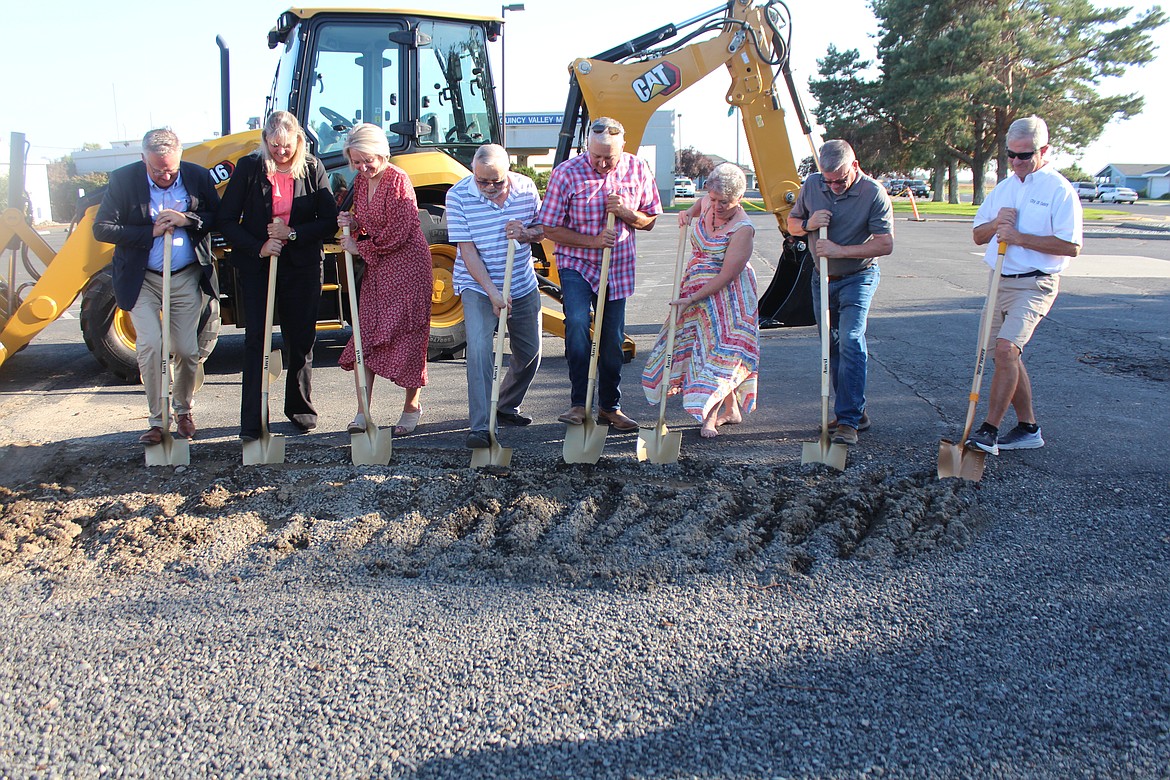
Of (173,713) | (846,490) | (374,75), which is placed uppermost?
(374,75)

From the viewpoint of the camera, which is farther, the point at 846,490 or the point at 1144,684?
the point at 846,490

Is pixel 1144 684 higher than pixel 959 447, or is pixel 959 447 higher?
pixel 959 447

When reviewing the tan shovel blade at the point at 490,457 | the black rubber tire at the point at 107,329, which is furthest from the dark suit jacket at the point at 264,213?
the black rubber tire at the point at 107,329

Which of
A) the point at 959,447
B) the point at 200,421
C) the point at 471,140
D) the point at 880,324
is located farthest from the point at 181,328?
the point at 880,324

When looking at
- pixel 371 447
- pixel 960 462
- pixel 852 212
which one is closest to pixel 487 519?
pixel 371 447

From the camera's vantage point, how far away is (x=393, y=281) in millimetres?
5645

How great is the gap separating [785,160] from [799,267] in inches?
49.7

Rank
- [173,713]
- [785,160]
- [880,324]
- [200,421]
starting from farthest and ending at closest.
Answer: [880,324], [785,160], [200,421], [173,713]

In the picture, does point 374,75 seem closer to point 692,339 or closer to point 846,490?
point 692,339

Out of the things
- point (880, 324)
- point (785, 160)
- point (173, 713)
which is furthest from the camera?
point (880, 324)

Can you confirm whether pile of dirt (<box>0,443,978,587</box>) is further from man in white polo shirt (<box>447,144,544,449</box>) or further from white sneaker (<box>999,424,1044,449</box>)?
white sneaker (<box>999,424,1044,449</box>)

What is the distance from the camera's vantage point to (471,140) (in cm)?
854

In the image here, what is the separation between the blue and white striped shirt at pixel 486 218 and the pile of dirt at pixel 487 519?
121cm

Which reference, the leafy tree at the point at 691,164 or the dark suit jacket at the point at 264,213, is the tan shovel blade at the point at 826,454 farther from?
the leafy tree at the point at 691,164
